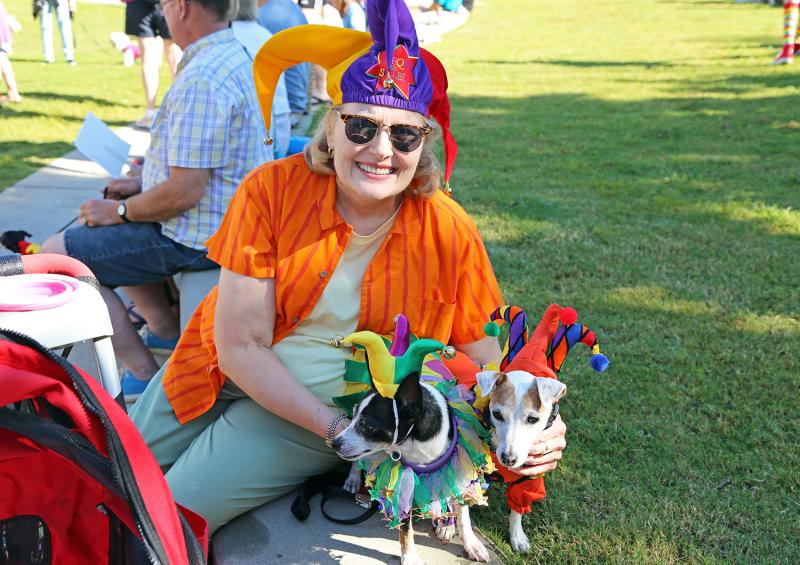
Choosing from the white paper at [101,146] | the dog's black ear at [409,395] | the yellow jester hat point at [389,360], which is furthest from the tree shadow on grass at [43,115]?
the dog's black ear at [409,395]

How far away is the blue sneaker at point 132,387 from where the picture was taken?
3.46 metres

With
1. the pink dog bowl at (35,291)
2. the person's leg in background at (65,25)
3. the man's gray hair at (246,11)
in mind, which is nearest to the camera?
the pink dog bowl at (35,291)

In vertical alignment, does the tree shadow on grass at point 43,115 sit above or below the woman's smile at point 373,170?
below

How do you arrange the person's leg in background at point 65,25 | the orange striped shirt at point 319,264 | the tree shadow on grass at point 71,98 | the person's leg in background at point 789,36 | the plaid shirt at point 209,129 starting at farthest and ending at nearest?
the person's leg in background at point 65,25 < the person's leg in background at point 789,36 < the tree shadow on grass at point 71,98 < the plaid shirt at point 209,129 < the orange striped shirt at point 319,264

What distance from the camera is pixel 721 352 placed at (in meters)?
3.75

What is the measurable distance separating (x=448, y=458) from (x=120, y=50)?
44.2ft

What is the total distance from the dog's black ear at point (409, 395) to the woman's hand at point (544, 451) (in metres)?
0.44

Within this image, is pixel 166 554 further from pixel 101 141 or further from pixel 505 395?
Answer: pixel 101 141

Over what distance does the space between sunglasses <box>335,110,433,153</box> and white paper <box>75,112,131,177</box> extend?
1.90m

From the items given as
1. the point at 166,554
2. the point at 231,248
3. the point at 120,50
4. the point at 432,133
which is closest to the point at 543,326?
the point at 432,133

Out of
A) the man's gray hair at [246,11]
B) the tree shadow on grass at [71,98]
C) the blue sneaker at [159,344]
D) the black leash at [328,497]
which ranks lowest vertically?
the black leash at [328,497]

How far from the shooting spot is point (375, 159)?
230 centimetres

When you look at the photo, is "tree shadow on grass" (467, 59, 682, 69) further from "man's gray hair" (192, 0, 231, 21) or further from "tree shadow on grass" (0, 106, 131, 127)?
"man's gray hair" (192, 0, 231, 21)

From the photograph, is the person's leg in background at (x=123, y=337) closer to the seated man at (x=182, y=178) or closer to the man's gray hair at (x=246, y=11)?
the seated man at (x=182, y=178)
